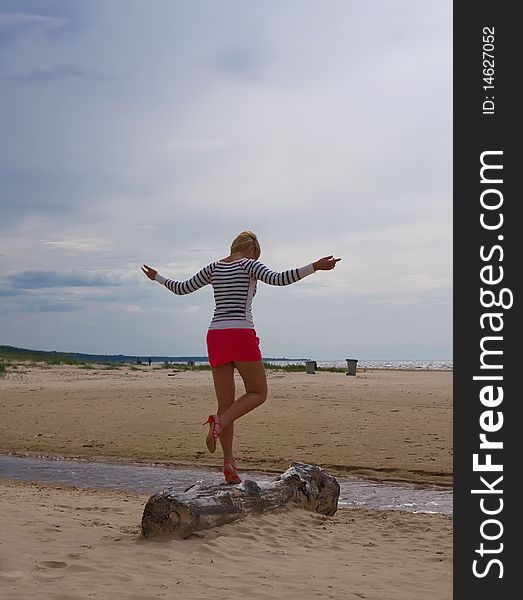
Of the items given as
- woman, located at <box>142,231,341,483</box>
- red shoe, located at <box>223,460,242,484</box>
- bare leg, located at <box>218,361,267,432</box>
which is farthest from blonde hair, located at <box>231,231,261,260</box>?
red shoe, located at <box>223,460,242,484</box>

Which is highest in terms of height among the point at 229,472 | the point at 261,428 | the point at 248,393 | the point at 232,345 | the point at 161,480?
the point at 232,345

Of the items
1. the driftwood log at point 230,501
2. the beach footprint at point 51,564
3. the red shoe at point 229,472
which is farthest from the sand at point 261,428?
the beach footprint at point 51,564

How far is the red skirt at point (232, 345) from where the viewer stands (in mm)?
7086

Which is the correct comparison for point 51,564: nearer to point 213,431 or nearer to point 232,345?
point 213,431

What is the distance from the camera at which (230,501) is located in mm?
7094

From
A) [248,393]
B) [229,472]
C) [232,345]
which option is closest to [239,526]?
[229,472]

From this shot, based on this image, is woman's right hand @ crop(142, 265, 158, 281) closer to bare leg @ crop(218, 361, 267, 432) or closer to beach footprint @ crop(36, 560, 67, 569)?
bare leg @ crop(218, 361, 267, 432)

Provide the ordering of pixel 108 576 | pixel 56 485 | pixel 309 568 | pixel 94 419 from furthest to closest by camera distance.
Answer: pixel 94 419 < pixel 56 485 < pixel 309 568 < pixel 108 576

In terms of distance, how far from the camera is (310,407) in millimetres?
19547

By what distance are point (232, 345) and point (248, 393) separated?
0.52m

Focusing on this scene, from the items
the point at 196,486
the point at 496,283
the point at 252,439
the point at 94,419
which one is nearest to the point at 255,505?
the point at 196,486

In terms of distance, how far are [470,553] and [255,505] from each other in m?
2.78

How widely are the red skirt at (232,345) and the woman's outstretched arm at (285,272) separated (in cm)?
53

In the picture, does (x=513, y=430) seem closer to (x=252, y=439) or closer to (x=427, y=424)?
(x=252, y=439)
